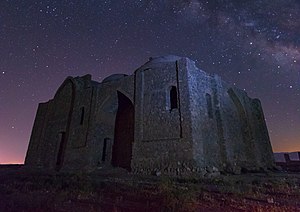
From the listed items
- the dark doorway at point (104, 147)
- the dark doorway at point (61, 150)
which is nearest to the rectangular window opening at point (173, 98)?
the dark doorway at point (104, 147)

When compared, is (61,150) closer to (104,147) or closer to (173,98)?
(104,147)

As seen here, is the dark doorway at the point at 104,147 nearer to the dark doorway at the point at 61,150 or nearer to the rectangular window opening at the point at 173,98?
the dark doorway at the point at 61,150

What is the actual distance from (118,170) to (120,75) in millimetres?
9806

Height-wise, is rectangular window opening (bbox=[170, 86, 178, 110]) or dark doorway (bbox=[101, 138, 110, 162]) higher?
rectangular window opening (bbox=[170, 86, 178, 110])

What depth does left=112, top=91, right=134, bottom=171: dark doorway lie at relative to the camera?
16109 millimetres

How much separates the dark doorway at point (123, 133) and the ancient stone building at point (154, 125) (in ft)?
0.25

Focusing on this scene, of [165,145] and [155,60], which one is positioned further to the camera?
[155,60]

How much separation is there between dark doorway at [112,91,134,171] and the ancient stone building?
76 mm

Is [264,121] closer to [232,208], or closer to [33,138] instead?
[232,208]

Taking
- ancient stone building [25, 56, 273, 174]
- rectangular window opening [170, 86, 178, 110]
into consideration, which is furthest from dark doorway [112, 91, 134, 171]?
rectangular window opening [170, 86, 178, 110]

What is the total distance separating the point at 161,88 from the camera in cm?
1278

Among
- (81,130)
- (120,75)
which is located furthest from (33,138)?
(120,75)

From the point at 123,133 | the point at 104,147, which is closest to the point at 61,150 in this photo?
the point at 104,147

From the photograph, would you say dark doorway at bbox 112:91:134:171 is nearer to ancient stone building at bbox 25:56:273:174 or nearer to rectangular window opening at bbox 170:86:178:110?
ancient stone building at bbox 25:56:273:174
